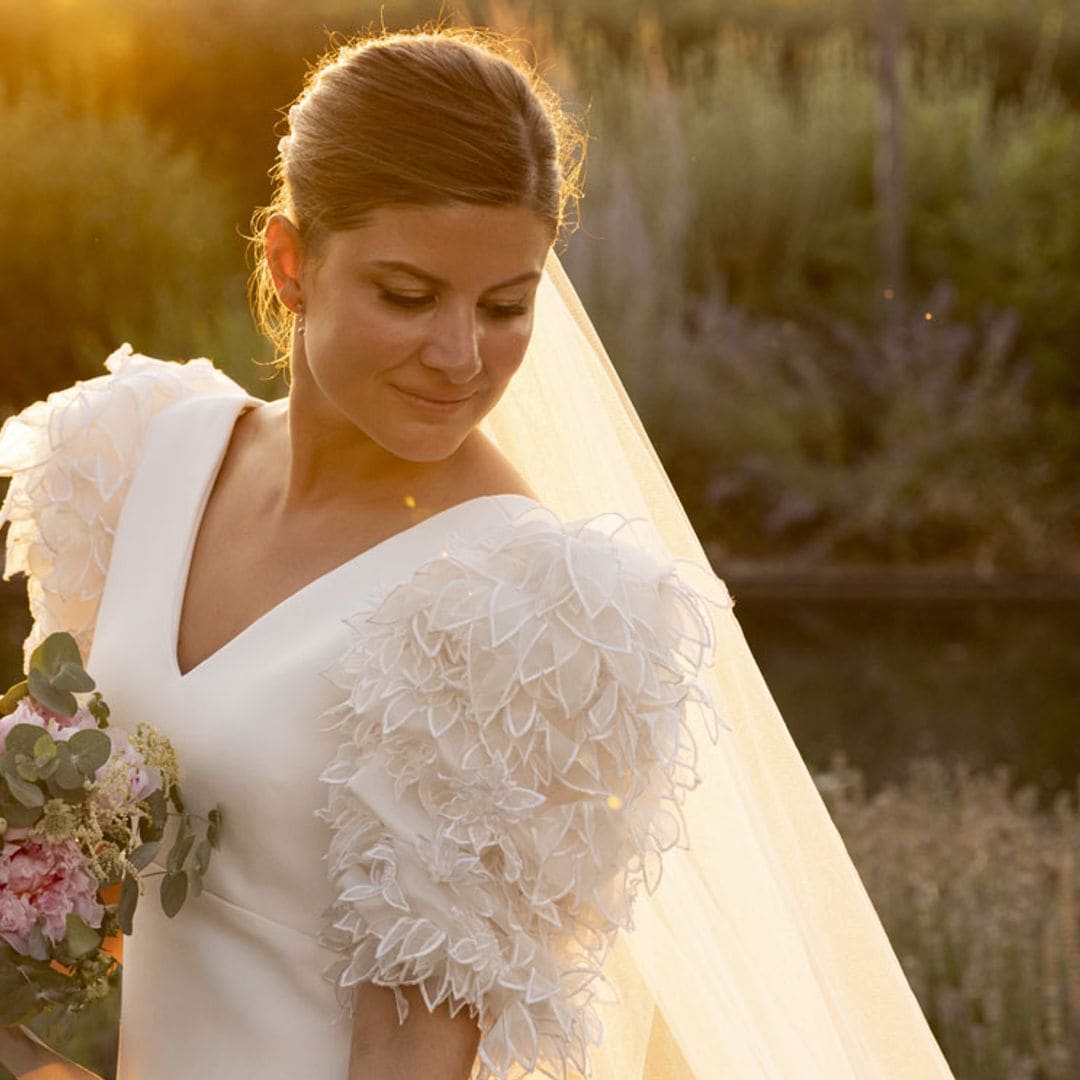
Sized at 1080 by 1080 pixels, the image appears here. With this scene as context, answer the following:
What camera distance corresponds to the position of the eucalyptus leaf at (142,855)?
1.70 meters

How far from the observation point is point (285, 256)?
186 cm

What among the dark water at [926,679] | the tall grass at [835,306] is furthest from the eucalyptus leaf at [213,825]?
the tall grass at [835,306]

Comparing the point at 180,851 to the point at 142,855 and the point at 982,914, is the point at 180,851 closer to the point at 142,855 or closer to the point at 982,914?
the point at 142,855

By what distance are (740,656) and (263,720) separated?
0.62 meters

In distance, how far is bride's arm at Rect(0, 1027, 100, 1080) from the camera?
69.3 inches

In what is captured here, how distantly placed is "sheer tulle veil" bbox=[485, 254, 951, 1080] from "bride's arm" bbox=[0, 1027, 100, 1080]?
21.3 inches

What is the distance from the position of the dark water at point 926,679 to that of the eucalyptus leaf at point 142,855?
4.85m

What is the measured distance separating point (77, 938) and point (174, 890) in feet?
0.37

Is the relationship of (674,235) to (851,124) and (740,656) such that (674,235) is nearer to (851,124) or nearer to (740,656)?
(851,124)

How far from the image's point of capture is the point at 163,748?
1739 millimetres

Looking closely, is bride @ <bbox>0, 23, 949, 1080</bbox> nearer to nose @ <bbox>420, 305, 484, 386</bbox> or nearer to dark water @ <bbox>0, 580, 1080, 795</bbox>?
nose @ <bbox>420, 305, 484, 386</bbox>

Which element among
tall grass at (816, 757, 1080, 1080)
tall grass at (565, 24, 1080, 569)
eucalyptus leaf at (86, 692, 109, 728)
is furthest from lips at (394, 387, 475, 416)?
tall grass at (565, 24, 1080, 569)

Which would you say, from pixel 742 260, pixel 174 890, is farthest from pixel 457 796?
pixel 742 260

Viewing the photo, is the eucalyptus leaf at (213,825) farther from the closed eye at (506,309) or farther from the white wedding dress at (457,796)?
the closed eye at (506,309)
